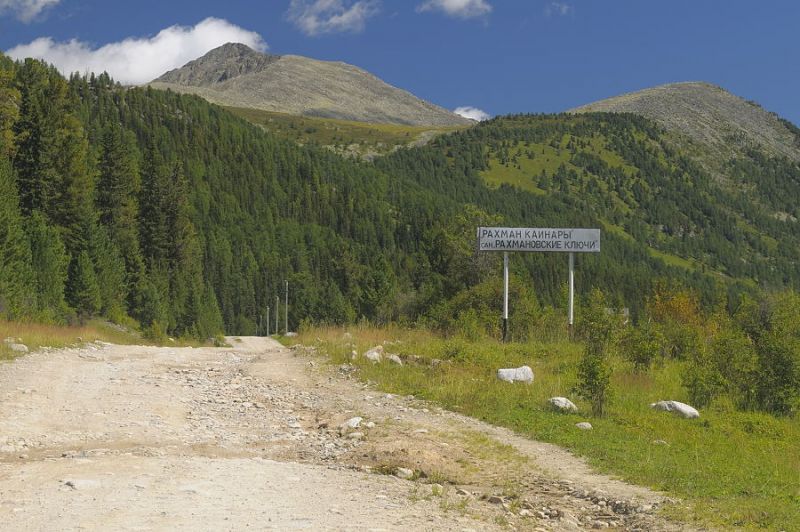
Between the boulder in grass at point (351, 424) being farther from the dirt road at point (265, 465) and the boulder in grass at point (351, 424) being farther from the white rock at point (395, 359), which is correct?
the white rock at point (395, 359)

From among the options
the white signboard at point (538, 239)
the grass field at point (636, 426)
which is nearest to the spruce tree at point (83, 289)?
the grass field at point (636, 426)

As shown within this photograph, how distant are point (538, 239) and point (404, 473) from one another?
1871cm

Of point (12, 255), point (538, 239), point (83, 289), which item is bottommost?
point (83, 289)

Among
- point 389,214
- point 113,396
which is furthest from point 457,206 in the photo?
point 113,396

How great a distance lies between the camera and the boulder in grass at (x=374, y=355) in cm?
1807

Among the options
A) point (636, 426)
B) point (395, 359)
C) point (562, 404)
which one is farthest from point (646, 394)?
point (395, 359)

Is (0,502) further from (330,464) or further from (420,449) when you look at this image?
(420,449)

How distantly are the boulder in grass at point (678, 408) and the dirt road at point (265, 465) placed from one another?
4454mm

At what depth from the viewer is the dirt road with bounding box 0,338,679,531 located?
6.78m

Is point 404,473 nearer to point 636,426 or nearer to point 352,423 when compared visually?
point 352,423

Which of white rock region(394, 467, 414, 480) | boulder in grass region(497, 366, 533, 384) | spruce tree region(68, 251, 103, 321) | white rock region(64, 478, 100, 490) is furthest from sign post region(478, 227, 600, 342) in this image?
spruce tree region(68, 251, 103, 321)

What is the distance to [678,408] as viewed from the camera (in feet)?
47.3

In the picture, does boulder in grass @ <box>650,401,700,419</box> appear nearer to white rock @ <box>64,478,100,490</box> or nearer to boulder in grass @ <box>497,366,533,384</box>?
boulder in grass @ <box>497,366,533,384</box>

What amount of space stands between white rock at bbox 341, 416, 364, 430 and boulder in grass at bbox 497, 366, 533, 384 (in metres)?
5.28
